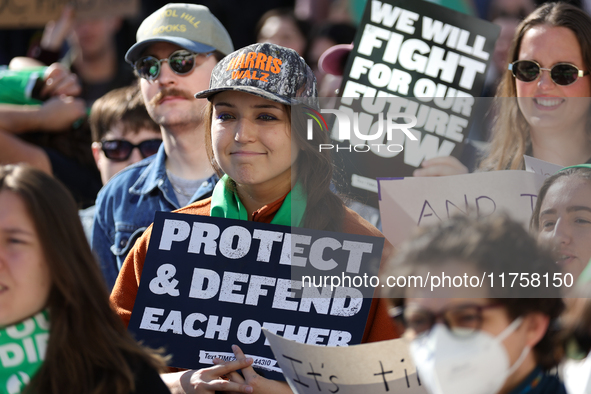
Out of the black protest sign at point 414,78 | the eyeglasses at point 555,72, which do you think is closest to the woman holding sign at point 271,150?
the black protest sign at point 414,78

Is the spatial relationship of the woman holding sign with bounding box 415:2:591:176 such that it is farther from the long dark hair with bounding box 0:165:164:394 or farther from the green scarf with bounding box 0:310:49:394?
the green scarf with bounding box 0:310:49:394

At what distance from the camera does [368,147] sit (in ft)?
7.20

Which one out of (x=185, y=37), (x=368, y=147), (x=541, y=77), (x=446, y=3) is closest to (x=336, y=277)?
(x=368, y=147)

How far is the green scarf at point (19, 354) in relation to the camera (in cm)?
180

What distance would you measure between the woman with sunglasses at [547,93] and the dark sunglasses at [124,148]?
177cm

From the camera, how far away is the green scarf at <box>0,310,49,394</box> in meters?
1.80

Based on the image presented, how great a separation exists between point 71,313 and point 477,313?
106cm

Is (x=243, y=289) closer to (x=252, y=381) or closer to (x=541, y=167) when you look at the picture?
(x=252, y=381)

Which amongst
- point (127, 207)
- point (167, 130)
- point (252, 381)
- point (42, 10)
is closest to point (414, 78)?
point (167, 130)

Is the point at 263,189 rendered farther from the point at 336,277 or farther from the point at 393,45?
the point at 393,45

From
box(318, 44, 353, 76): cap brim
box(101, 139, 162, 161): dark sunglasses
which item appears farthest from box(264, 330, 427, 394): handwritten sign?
box(318, 44, 353, 76): cap brim

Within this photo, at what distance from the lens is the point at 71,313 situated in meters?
1.87

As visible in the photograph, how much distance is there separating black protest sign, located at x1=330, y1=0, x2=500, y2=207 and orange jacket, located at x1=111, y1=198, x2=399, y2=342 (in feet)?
0.36

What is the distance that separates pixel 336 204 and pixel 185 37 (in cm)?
135
